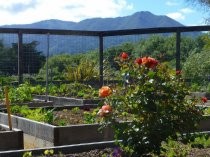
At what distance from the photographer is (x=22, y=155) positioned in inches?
246

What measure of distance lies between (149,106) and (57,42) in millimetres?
11401

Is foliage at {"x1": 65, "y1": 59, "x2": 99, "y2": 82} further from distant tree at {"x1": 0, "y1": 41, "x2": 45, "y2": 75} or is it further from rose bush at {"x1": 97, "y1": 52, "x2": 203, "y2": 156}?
rose bush at {"x1": 97, "y1": 52, "x2": 203, "y2": 156}

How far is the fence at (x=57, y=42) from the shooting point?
591 inches

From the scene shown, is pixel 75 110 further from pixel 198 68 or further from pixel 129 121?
pixel 198 68

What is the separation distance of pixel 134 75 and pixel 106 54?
1208 cm

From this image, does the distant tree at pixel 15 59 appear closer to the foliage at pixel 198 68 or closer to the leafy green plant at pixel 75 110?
the foliage at pixel 198 68

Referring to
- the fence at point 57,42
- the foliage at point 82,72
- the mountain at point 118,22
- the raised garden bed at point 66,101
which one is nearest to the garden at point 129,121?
the raised garden bed at point 66,101

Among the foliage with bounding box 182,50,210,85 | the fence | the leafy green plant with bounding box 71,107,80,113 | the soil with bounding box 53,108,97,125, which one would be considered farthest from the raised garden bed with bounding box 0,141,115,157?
the foliage with bounding box 182,50,210,85

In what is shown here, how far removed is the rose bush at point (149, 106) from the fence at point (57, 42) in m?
8.84

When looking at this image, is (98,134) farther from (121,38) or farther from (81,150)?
(121,38)

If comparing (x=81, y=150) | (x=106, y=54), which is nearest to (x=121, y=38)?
(x=106, y=54)

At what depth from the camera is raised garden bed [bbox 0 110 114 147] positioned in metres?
7.71

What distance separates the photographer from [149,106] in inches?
215

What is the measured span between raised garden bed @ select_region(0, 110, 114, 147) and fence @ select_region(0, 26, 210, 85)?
627 cm
